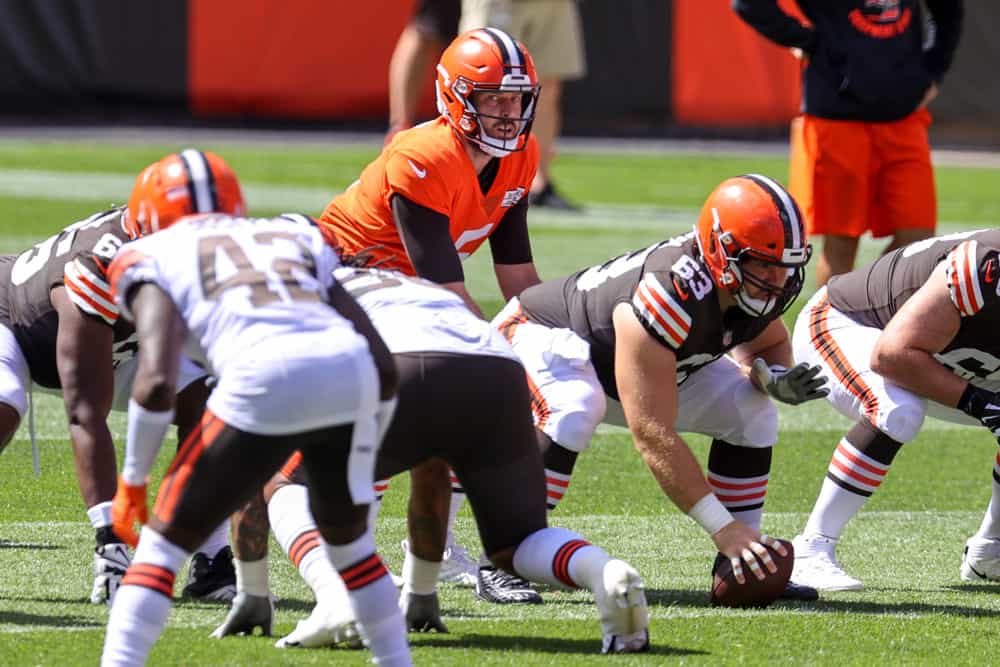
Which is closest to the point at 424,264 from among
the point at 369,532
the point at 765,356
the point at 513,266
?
the point at 513,266

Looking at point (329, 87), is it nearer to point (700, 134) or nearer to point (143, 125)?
point (143, 125)

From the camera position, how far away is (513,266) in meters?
5.68

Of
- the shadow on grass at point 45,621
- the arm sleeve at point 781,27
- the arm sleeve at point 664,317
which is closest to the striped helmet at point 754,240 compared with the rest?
the arm sleeve at point 664,317

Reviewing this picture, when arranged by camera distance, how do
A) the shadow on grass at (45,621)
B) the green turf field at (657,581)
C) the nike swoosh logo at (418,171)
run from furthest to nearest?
the nike swoosh logo at (418,171) → the shadow on grass at (45,621) → the green turf field at (657,581)

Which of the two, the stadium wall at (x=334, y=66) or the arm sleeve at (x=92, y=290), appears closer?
the arm sleeve at (x=92, y=290)

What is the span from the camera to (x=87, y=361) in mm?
4770

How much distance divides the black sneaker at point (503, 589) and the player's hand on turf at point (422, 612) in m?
0.45

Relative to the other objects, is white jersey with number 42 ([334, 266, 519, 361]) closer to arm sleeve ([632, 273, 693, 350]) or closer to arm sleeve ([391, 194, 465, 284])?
arm sleeve ([632, 273, 693, 350])

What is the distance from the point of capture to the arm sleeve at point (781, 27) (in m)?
7.98

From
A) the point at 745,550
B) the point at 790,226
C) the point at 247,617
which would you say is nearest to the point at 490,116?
the point at 790,226

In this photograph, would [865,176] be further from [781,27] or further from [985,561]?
[985,561]

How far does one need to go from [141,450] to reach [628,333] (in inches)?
58.8

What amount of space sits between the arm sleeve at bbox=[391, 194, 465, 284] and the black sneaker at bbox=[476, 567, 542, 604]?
815 millimetres

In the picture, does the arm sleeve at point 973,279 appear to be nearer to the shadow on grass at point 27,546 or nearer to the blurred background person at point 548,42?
the shadow on grass at point 27,546
